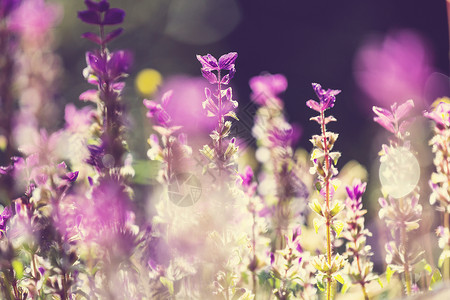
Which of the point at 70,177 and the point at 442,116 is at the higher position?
the point at 442,116

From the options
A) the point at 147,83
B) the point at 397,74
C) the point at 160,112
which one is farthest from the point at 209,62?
the point at 147,83

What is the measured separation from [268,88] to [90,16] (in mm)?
613

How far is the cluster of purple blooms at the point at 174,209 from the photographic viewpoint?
0.84 m

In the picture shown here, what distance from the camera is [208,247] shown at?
0.95m

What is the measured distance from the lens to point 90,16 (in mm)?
807

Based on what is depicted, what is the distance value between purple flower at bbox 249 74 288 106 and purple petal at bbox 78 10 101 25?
1.92ft

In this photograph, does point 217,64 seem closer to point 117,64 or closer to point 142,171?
point 117,64

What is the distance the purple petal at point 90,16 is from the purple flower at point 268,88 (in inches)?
23.0

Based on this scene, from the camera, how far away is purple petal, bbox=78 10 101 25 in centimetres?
80

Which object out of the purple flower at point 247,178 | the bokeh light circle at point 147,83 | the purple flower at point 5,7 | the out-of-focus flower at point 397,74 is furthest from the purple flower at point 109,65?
the bokeh light circle at point 147,83

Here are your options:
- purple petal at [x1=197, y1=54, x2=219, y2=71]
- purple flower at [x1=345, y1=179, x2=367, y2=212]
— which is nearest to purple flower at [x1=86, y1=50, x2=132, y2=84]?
purple petal at [x1=197, y1=54, x2=219, y2=71]

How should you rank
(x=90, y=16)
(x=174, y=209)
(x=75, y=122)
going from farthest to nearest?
(x=75, y=122) < (x=174, y=209) < (x=90, y=16)

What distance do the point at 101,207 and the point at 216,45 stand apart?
126 inches

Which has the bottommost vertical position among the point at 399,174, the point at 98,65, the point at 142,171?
the point at 142,171
